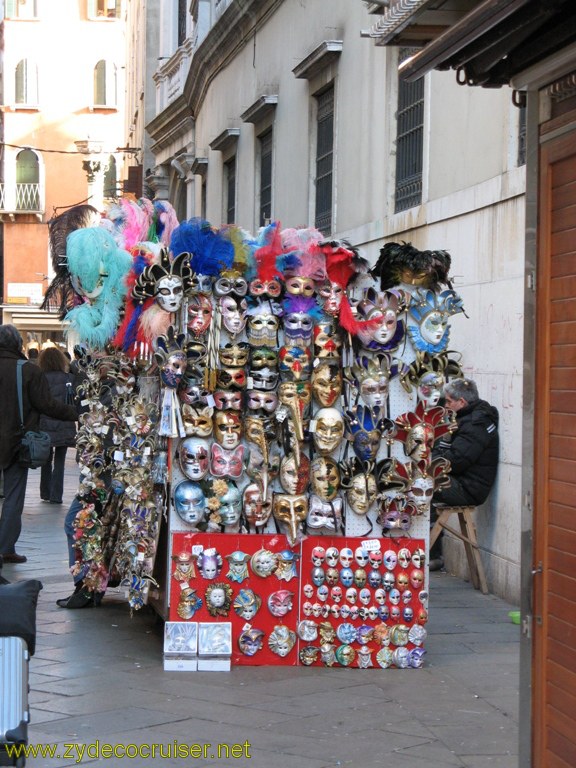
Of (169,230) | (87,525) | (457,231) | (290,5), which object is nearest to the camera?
(169,230)

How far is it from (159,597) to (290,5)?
10.2m

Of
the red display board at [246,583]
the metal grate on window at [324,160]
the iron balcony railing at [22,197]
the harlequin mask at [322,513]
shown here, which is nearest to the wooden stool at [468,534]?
the harlequin mask at [322,513]

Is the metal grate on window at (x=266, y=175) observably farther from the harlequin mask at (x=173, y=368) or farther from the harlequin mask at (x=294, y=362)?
the harlequin mask at (x=173, y=368)

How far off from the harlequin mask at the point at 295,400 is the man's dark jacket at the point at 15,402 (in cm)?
344

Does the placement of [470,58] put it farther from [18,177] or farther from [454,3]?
[18,177]

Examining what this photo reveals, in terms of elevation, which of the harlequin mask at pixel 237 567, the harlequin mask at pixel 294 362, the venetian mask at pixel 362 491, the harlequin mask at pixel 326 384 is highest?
the harlequin mask at pixel 294 362

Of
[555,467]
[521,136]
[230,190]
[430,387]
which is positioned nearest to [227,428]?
[430,387]

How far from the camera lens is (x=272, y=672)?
697cm

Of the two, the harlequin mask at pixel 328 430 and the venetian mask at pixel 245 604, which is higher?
the harlequin mask at pixel 328 430

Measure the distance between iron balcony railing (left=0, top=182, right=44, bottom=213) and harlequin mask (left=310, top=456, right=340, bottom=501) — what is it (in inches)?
1638

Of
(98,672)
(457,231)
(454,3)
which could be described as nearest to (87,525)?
(98,672)

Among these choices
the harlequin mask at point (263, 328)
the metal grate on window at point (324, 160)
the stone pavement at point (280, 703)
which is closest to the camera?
the stone pavement at point (280, 703)

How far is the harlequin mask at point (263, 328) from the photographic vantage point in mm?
6969

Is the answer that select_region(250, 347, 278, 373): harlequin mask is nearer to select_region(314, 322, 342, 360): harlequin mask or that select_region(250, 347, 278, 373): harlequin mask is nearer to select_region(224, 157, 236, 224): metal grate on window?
select_region(314, 322, 342, 360): harlequin mask
